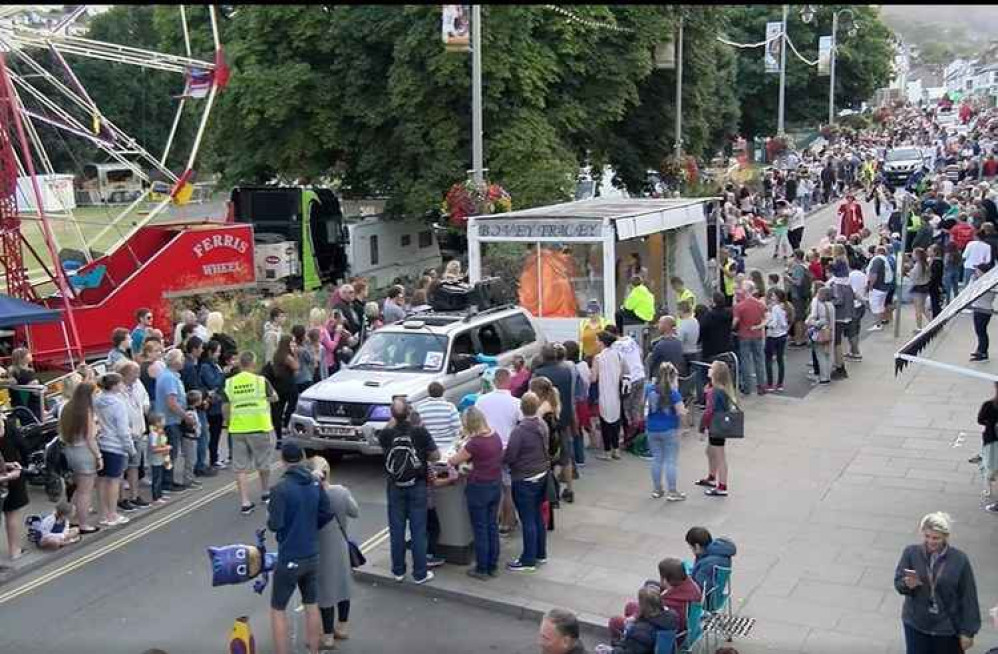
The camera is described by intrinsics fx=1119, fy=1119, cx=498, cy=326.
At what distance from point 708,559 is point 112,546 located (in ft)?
20.5

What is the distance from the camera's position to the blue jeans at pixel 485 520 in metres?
9.58

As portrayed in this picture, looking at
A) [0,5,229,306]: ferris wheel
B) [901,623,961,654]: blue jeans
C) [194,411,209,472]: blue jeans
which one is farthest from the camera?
[0,5,229,306]: ferris wheel

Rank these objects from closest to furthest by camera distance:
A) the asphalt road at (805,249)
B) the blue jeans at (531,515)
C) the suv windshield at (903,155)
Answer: the blue jeans at (531,515)
the asphalt road at (805,249)
the suv windshield at (903,155)

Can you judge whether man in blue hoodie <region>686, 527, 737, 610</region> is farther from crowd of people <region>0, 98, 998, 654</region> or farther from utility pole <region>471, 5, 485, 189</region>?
utility pole <region>471, 5, 485, 189</region>

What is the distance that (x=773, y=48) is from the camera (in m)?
45.9

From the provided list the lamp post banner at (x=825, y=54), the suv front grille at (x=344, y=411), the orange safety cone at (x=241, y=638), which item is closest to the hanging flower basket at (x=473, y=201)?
the suv front grille at (x=344, y=411)

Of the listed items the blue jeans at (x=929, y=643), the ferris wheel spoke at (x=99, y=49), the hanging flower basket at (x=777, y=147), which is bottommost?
the blue jeans at (x=929, y=643)

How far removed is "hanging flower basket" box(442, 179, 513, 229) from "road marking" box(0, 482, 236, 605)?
1077 centimetres

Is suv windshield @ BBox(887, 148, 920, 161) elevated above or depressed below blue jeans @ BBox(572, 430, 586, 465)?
above

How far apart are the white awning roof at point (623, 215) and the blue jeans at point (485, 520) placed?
7.33m

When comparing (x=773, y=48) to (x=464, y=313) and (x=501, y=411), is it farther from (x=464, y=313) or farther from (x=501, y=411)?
(x=501, y=411)

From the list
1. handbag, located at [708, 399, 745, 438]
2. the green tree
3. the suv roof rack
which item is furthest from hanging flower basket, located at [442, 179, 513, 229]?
the green tree

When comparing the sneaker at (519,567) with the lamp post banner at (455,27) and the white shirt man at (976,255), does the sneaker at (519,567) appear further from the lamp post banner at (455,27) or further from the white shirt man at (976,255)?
the white shirt man at (976,255)

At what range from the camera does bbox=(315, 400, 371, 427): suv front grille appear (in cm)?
1287
